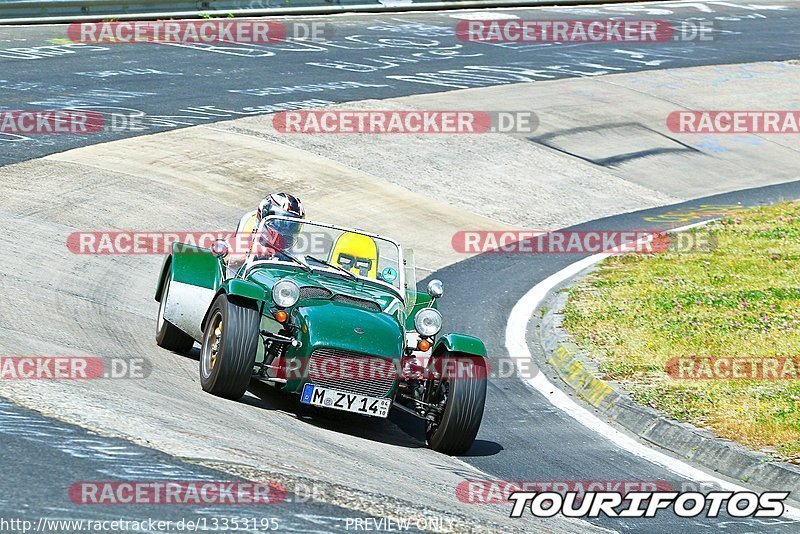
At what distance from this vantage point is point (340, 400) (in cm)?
856

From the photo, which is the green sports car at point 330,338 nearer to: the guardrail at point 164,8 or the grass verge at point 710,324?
the grass verge at point 710,324

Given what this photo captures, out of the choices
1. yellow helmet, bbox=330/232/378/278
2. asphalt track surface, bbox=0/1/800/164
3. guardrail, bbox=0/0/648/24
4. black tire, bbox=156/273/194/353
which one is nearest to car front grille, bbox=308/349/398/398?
yellow helmet, bbox=330/232/378/278

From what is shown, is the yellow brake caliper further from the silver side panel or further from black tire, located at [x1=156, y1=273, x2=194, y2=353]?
black tire, located at [x1=156, y1=273, x2=194, y2=353]

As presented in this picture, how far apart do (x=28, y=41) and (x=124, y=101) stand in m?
5.51

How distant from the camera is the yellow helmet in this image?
10219mm

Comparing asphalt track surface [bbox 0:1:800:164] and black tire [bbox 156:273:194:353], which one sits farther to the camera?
asphalt track surface [bbox 0:1:800:164]

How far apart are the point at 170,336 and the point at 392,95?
539 inches

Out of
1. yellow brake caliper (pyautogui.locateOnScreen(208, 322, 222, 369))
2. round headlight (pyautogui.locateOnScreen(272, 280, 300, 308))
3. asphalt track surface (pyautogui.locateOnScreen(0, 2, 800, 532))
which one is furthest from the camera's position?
yellow brake caliper (pyautogui.locateOnScreen(208, 322, 222, 369))

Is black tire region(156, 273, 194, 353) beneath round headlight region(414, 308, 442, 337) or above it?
beneath

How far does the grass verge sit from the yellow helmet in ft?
7.68

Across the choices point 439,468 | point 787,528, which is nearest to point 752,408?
point 787,528

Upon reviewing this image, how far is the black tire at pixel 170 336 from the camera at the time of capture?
1052 centimetres

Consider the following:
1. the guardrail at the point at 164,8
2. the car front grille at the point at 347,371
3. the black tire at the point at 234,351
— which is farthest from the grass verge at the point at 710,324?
the guardrail at the point at 164,8

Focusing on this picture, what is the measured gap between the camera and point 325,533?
5879 mm
